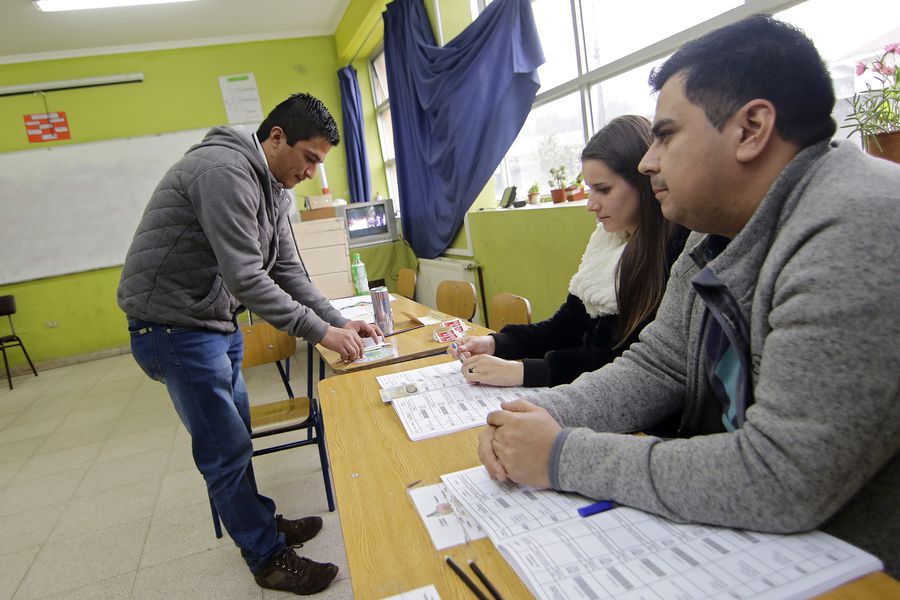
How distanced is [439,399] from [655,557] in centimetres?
68

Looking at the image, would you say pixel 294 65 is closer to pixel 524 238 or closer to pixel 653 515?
pixel 524 238

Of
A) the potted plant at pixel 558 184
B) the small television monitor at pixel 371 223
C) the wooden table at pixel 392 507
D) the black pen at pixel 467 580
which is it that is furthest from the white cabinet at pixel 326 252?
the black pen at pixel 467 580

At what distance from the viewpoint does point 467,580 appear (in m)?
0.63

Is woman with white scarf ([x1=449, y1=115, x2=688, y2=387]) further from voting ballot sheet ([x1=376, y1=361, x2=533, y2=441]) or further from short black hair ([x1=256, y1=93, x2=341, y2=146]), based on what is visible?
short black hair ([x1=256, y1=93, x2=341, y2=146])

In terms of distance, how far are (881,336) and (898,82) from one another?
1.16 metres

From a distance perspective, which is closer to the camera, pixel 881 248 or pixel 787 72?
pixel 881 248

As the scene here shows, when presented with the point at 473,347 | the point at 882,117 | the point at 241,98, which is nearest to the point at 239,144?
the point at 473,347

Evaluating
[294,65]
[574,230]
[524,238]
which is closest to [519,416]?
[574,230]

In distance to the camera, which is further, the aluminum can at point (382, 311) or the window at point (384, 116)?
the window at point (384, 116)

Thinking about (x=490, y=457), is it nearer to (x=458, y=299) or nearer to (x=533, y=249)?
(x=458, y=299)

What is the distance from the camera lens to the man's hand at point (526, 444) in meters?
0.75

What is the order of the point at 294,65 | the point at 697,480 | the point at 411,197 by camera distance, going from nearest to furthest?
the point at 697,480 → the point at 411,197 → the point at 294,65

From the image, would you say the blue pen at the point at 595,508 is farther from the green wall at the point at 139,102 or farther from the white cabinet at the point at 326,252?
the green wall at the point at 139,102

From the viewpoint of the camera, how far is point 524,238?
10.2ft
